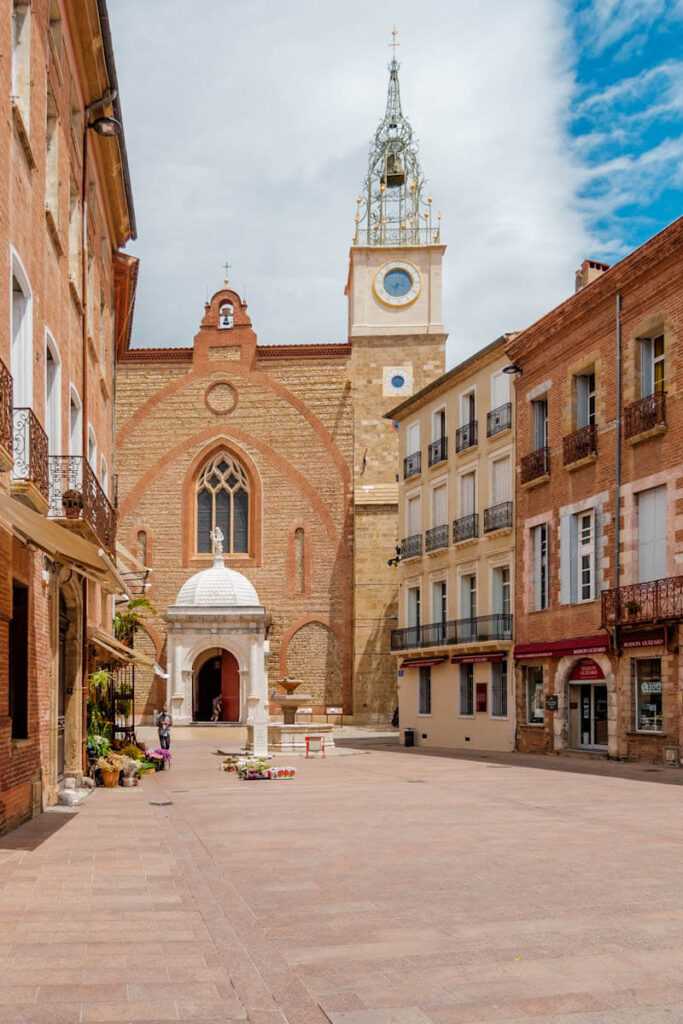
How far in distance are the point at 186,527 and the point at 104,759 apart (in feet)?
99.7

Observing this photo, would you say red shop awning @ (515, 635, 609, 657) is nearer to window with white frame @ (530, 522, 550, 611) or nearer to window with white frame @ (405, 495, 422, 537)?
window with white frame @ (530, 522, 550, 611)

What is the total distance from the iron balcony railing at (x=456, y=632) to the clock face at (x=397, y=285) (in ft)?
55.6

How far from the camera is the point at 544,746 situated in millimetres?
28688

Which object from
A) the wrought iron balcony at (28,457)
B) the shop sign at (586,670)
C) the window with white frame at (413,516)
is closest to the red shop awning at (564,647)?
the shop sign at (586,670)

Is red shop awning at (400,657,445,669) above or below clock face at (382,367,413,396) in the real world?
below

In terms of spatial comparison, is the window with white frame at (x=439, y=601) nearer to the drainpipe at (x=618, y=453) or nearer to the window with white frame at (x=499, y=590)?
the window with white frame at (x=499, y=590)

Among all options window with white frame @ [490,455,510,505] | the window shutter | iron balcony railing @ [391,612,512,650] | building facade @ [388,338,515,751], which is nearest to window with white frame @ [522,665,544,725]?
building facade @ [388,338,515,751]

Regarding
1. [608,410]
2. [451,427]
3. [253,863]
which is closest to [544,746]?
[608,410]

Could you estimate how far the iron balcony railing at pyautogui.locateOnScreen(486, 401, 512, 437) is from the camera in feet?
104

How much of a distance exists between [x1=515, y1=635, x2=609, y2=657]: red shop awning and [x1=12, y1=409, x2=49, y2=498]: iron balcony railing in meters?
15.8

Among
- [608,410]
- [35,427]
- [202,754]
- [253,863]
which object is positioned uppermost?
[608,410]

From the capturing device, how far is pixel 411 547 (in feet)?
127

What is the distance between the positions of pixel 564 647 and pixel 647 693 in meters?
3.39

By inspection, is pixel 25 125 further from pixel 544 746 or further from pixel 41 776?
pixel 544 746
